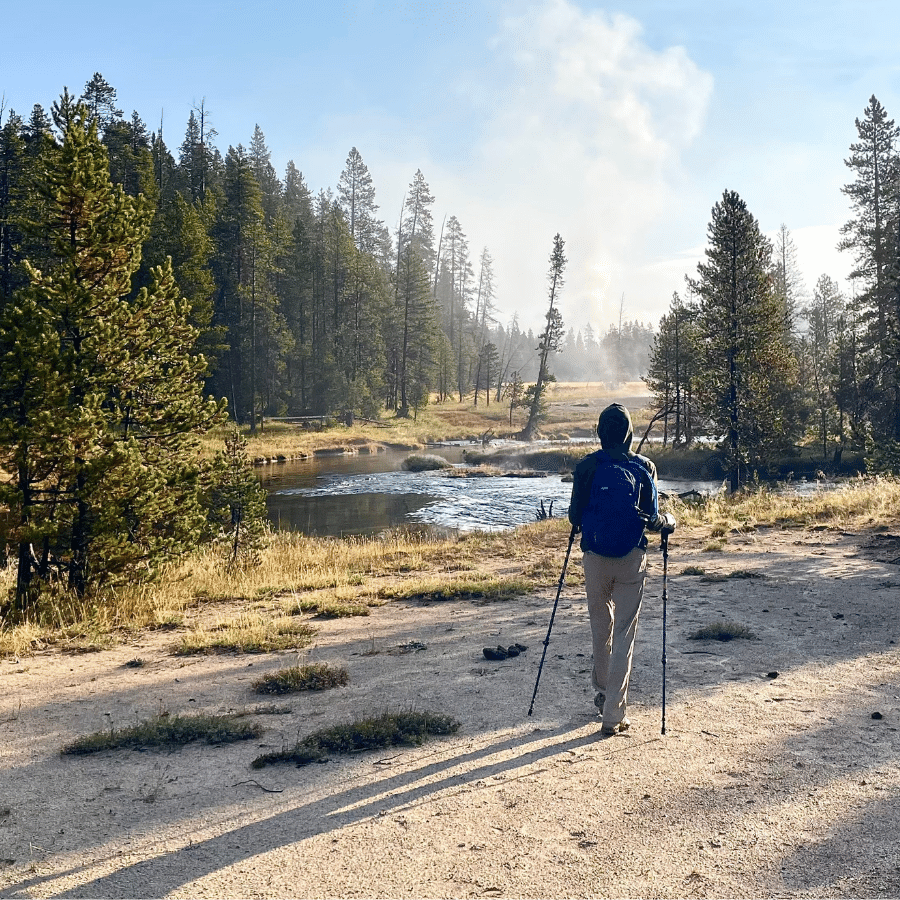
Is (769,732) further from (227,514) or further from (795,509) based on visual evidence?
(795,509)

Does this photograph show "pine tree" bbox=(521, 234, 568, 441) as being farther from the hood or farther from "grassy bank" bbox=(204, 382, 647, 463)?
the hood

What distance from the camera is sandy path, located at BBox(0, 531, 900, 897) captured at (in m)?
4.12

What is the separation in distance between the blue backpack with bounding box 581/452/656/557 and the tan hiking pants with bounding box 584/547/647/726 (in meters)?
0.12

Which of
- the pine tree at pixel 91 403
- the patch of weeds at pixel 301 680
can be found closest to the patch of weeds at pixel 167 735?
the patch of weeds at pixel 301 680

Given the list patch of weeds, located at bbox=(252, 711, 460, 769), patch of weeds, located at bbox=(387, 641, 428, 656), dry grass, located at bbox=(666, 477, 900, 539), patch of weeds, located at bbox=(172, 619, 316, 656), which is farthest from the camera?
dry grass, located at bbox=(666, 477, 900, 539)

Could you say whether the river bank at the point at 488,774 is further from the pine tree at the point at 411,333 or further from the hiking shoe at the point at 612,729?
the pine tree at the point at 411,333

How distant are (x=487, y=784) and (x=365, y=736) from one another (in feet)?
3.91

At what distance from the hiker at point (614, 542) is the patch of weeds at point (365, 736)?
4.40ft

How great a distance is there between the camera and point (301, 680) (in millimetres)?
7551

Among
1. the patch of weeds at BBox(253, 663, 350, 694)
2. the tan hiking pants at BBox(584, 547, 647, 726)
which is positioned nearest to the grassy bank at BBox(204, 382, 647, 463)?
the patch of weeds at BBox(253, 663, 350, 694)

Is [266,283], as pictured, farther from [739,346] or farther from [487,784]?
[487,784]

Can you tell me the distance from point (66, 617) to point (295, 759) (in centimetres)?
665

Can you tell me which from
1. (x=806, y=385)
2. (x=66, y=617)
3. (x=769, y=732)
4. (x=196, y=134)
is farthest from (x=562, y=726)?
(x=196, y=134)

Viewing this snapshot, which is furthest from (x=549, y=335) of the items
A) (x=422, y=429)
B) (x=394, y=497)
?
(x=394, y=497)
